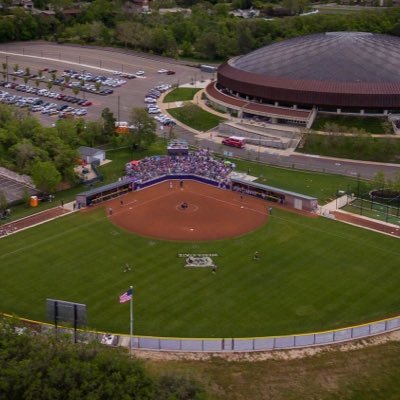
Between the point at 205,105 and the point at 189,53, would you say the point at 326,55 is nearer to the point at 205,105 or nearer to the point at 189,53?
the point at 205,105

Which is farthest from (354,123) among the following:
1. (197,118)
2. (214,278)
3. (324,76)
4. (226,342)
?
(226,342)

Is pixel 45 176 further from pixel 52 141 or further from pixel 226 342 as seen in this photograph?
pixel 226 342

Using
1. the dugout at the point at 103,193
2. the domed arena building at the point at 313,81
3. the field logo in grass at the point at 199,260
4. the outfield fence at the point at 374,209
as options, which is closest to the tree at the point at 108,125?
the dugout at the point at 103,193

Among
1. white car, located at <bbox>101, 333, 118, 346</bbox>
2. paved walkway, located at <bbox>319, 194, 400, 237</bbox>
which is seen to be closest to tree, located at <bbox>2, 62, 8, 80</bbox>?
paved walkway, located at <bbox>319, 194, 400, 237</bbox>

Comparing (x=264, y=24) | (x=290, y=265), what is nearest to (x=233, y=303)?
(x=290, y=265)

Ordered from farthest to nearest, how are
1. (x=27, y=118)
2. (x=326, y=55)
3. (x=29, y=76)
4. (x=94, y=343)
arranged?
Result: (x=29, y=76) → (x=326, y=55) → (x=27, y=118) → (x=94, y=343)

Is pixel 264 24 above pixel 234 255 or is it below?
above

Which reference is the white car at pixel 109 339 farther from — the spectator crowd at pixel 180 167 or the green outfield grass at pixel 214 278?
the spectator crowd at pixel 180 167
